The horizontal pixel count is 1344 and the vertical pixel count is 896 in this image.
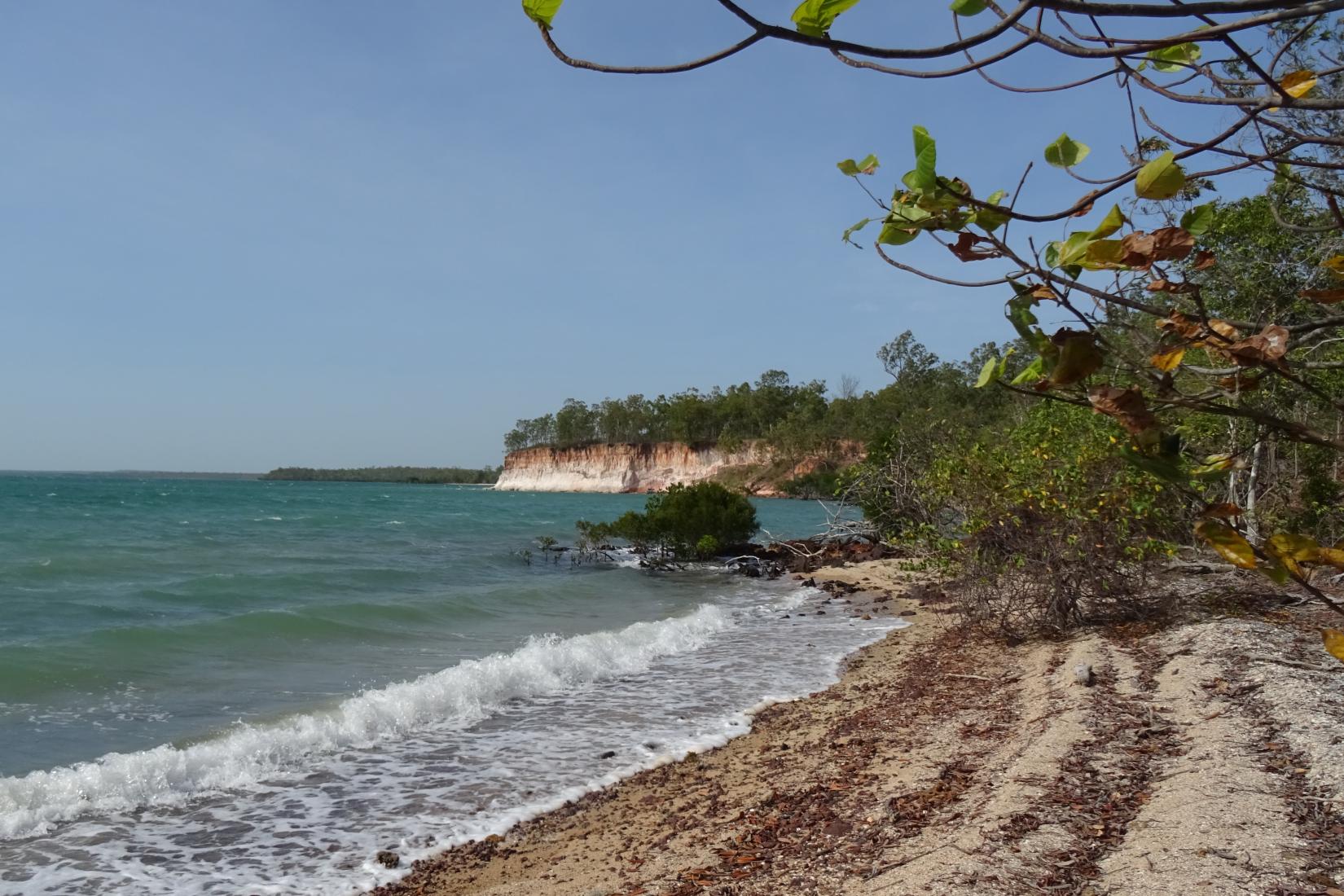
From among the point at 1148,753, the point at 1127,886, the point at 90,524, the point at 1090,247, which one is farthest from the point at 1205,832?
the point at 90,524

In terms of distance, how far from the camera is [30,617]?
15.0m

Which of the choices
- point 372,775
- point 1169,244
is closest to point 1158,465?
point 1169,244

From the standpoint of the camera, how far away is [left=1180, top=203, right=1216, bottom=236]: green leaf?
140 cm

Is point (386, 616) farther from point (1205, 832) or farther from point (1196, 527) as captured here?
point (1196, 527)

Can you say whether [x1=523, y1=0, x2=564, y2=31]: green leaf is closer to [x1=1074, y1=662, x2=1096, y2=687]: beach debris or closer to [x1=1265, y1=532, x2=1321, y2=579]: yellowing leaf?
[x1=1265, y1=532, x2=1321, y2=579]: yellowing leaf

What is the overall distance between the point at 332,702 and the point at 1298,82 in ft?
32.1

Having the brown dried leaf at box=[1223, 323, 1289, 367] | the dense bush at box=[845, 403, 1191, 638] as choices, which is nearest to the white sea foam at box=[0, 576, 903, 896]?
the dense bush at box=[845, 403, 1191, 638]

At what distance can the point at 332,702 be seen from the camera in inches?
377

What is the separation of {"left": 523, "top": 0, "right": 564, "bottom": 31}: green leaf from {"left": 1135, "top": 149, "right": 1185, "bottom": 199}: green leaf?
797 millimetres

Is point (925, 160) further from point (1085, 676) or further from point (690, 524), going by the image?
point (690, 524)

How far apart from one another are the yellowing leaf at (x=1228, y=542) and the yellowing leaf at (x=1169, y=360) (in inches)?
9.3

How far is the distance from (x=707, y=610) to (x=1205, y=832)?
40.9 ft

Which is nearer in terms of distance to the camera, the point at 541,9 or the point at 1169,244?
the point at 541,9

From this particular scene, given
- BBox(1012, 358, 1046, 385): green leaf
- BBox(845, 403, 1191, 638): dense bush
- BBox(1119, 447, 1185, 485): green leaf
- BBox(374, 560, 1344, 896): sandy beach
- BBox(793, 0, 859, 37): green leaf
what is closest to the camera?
BBox(793, 0, 859, 37): green leaf
